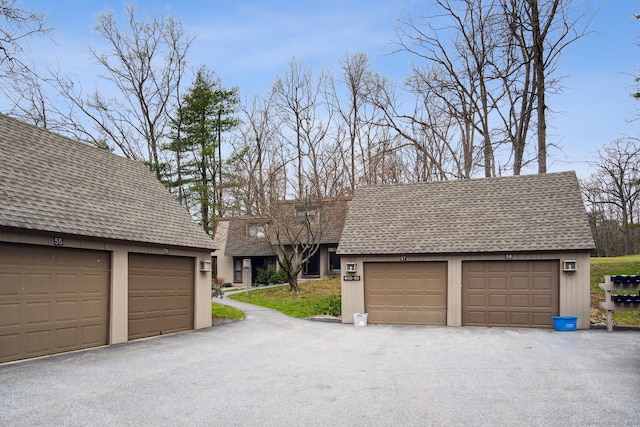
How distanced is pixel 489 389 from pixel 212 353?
5.92m

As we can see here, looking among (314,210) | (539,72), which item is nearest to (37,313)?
(314,210)

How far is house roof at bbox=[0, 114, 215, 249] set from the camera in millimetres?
10992

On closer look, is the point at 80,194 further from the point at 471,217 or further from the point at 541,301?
the point at 541,301

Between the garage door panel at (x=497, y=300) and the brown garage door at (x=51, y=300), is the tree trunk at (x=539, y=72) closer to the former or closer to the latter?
the garage door panel at (x=497, y=300)

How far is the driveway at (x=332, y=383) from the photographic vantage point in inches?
257

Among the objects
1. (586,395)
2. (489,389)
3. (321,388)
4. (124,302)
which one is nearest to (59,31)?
(124,302)

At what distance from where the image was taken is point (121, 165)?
16422 mm

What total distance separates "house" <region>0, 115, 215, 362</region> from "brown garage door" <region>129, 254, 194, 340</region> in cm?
3

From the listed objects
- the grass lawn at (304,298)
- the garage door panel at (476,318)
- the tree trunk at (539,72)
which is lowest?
the grass lawn at (304,298)

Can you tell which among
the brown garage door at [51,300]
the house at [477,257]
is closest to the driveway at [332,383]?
the brown garage door at [51,300]

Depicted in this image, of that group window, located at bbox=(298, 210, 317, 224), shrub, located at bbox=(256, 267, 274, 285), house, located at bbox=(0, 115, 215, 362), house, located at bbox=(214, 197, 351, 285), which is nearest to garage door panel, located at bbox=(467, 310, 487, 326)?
house, located at bbox=(0, 115, 215, 362)

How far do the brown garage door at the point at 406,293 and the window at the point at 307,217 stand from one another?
9208 mm

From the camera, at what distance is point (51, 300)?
10961mm

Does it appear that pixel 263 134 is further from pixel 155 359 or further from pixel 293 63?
pixel 155 359
